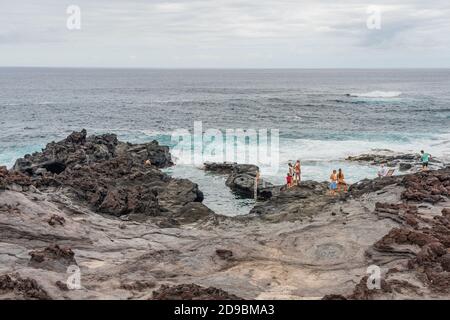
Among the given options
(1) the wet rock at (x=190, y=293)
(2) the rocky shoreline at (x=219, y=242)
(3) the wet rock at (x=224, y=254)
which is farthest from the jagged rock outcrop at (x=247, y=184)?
(1) the wet rock at (x=190, y=293)

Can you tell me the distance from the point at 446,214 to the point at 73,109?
72.4m

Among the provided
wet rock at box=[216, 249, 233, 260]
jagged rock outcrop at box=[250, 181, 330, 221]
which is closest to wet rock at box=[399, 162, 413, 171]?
jagged rock outcrop at box=[250, 181, 330, 221]

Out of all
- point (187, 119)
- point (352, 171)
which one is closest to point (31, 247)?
point (352, 171)

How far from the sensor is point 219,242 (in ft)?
57.0

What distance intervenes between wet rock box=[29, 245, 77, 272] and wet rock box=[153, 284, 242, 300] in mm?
3617

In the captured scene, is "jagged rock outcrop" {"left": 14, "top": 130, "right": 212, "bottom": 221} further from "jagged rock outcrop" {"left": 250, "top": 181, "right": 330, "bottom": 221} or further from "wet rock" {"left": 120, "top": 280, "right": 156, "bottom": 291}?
"wet rock" {"left": 120, "top": 280, "right": 156, "bottom": 291}

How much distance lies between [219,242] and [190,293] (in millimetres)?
5006

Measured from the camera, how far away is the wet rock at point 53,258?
14.3 meters

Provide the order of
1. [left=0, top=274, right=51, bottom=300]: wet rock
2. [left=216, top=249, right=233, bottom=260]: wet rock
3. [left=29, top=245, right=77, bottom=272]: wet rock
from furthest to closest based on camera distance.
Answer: [left=216, top=249, right=233, bottom=260]: wet rock → [left=29, top=245, right=77, bottom=272]: wet rock → [left=0, top=274, right=51, bottom=300]: wet rock

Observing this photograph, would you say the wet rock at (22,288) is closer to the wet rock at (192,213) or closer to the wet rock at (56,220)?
the wet rock at (56,220)

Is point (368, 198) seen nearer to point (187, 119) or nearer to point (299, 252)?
point (299, 252)

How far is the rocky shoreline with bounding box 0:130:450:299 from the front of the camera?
1318 cm

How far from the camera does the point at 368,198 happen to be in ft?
77.1
